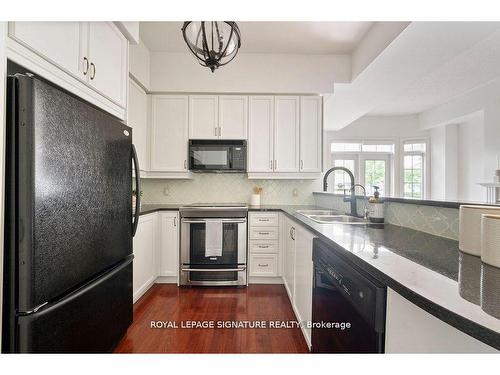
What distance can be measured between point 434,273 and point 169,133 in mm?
2957

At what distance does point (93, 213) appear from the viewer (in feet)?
3.98

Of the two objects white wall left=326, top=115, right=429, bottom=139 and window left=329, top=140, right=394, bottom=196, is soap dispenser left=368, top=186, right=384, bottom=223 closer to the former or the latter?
window left=329, top=140, right=394, bottom=196

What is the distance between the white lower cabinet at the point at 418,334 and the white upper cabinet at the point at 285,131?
2.49m

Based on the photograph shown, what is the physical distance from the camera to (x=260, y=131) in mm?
3062

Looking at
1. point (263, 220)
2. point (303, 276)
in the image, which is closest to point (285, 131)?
point (263, 220)

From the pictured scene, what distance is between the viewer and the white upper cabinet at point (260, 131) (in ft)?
10.0

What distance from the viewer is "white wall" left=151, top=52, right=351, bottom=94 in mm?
3025

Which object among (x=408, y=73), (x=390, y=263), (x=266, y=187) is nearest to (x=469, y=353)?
(x=390, y=263)

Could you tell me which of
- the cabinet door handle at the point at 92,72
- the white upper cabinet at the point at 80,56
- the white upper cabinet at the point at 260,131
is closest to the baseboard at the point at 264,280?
the white upper cabinet at the point at 260,131

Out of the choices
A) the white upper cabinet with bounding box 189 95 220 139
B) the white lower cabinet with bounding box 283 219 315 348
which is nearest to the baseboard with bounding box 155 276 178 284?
the white lower cabinet with bounding box 283 219 315 348

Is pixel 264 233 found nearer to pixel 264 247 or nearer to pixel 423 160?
pixel 264 247

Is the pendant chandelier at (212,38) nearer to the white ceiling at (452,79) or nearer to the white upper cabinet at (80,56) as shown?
the white upper cabinet at (80,56)

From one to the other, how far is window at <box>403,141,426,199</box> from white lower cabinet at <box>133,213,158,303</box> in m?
5.96

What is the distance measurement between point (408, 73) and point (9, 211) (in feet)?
11.8
